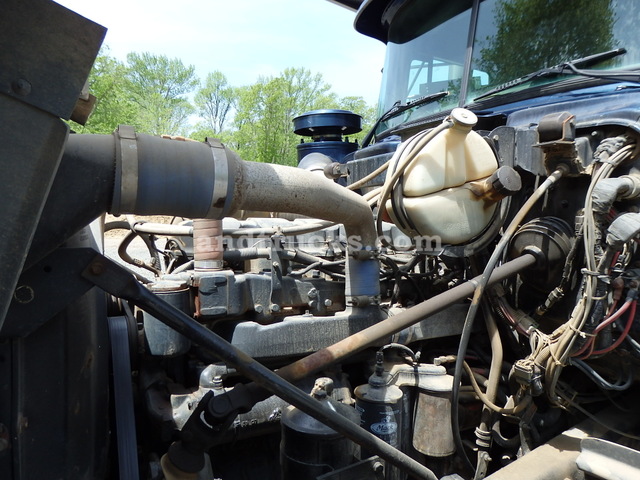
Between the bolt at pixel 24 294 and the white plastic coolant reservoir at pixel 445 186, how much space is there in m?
1.28

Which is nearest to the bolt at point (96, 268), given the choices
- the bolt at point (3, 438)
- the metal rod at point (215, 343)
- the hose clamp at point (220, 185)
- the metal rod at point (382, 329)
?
the metal rod at point (215, 343)

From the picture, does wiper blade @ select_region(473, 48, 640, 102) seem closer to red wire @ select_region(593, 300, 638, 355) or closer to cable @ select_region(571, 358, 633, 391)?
red wire @ select_region(593, 300, 638, 355)

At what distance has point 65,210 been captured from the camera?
1181 mm

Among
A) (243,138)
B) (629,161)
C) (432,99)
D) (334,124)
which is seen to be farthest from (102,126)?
(629,161)

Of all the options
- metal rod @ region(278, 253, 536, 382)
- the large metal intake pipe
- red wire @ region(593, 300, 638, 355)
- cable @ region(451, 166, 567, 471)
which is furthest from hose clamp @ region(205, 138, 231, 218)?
red wire @ region(593, 300, 638, 355)

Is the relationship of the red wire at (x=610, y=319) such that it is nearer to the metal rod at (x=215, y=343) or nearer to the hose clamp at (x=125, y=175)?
the metal rod at (x=215, y=343)

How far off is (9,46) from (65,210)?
391 millimetres

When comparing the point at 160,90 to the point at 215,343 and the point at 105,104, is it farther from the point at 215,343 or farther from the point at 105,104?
the point at 215,343

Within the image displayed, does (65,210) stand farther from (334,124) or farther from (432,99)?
(334,124)

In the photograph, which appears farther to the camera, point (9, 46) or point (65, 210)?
point (65, 210)

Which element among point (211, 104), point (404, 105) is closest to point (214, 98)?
point (211, 104)

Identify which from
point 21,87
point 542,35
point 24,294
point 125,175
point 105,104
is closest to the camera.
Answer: point 21,87

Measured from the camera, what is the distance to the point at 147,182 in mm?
1206

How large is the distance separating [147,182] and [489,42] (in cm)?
211
